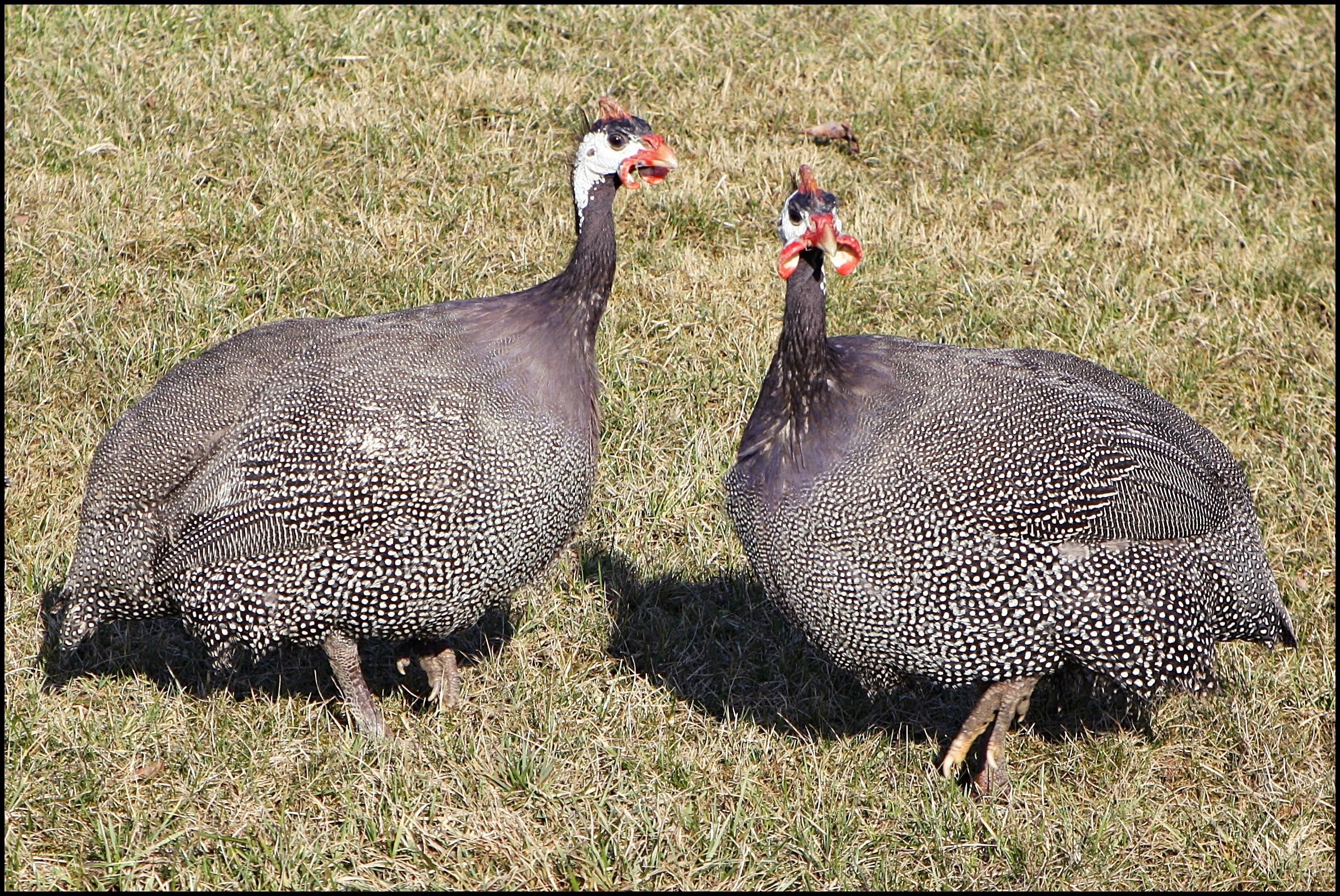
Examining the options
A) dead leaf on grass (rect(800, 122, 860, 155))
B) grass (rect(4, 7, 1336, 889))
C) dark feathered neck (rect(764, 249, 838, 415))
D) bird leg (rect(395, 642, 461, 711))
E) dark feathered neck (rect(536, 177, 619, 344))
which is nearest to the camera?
dark feathered neck (rect(764, 249, 838, 415))

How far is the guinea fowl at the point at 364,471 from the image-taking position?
4.07 metres

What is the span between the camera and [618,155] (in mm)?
4234

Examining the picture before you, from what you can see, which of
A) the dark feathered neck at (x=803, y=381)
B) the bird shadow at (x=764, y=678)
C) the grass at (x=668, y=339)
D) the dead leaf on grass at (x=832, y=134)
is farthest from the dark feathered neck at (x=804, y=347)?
the dead leaf on grass at (x=832, y=134)

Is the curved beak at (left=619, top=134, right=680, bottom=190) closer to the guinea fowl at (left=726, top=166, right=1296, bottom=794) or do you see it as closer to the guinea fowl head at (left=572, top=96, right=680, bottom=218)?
the guinea fowl head at (left=572, top=96, right=680, bottom=218)

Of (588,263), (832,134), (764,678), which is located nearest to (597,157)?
(588,263)

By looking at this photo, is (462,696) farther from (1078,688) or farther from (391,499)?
(1078,688)

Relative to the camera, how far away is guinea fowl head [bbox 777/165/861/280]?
3.91 m

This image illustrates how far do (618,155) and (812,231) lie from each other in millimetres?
689

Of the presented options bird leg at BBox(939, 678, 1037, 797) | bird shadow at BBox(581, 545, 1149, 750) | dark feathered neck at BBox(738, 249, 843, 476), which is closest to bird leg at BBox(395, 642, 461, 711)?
bird shadow at BBox(581, 545, 1149, 750)

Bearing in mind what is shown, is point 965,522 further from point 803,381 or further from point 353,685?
point 353,685

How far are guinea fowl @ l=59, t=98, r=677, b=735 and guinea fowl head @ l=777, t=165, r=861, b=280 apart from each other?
0.48m

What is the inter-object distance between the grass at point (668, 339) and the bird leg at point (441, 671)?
3.6 inches

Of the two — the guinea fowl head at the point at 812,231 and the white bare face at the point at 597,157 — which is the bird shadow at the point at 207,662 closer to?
the white bare face at the point at 597,157

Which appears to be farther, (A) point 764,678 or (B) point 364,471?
(A) point 764,678
